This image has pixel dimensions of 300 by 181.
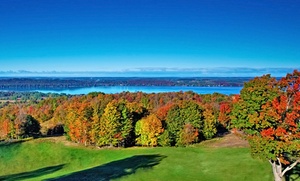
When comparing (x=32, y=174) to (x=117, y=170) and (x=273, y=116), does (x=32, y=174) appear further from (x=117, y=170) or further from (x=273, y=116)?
(x=273, y=116)

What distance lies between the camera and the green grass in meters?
33.3

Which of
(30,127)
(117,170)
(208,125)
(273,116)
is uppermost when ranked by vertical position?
(273,116)

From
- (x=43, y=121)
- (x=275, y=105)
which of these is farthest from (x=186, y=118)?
(x=43, y=121)

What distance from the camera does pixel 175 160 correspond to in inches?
1593

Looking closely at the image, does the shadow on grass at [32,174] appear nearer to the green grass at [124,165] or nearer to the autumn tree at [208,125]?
the green grass at [124,165]

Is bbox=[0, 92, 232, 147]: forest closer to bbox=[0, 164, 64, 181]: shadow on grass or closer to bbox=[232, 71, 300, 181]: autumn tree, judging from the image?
bbox=[0, 164, 64, 181]: shadow on grass

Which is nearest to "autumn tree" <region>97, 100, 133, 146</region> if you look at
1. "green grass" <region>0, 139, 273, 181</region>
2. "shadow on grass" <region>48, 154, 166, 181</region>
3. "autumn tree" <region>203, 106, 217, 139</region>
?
"green grass" <region>0, 139, 273, 181</region>

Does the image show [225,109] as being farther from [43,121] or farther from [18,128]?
[43,121]

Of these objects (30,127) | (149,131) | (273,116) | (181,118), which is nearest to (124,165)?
(273,116)

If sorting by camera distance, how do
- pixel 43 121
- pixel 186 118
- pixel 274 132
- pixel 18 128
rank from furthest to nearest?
pixel 43 121
pixel 18 128
pixel 186 118
pixel 274 132

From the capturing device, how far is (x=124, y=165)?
129 feet

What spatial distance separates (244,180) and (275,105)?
10.9m

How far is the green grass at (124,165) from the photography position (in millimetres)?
33344

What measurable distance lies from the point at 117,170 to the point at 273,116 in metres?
19.9
